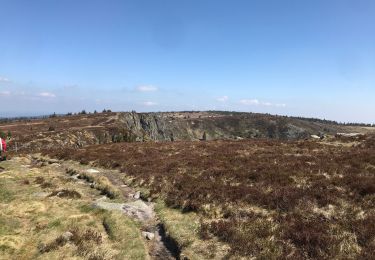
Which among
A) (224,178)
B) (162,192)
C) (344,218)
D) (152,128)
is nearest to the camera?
(344,218)

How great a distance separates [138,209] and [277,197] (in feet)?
24.3

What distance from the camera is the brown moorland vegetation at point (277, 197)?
12.4 m

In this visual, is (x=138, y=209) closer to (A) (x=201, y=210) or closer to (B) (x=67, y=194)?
(A) (x=201, y=210)

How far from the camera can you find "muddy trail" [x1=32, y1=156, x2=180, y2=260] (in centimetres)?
1370

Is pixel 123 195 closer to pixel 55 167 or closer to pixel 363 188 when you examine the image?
pixel 363 188

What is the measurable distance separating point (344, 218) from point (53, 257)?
12.0 m

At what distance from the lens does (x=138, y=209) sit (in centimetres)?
1827

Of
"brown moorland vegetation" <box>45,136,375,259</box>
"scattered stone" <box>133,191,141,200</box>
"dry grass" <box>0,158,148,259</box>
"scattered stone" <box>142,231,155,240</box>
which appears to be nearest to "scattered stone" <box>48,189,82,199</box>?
"dry grass" <box>0,158,148,259</box>

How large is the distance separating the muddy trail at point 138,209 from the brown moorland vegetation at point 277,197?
1269mm

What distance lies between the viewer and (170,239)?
1450 centimetres

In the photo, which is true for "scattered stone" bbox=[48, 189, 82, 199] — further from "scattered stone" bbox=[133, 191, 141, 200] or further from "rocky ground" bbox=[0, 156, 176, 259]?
"scattered stone" bbox=[133, 191, 141, 200]

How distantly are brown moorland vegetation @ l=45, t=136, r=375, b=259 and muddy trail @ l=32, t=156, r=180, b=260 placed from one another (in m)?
1.27

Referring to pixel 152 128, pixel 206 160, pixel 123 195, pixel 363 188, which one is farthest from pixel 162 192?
pixel 152 128

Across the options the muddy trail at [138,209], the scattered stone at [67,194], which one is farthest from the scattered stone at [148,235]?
the scattered stone at [67,194]
